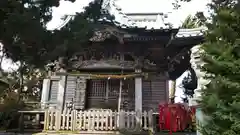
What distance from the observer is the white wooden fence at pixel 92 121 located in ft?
31.4

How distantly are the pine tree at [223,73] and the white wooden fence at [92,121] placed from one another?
6601 millimetres

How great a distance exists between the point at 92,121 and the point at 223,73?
733 centimetres

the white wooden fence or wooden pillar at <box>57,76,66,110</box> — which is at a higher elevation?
wooden pillar at <box>57,76,66,110</box>

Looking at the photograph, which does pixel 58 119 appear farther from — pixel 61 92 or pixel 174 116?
pixel 174 116

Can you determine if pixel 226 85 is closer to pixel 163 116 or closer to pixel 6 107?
pixel 163 116

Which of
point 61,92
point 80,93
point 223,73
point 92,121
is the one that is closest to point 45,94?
point 61,92

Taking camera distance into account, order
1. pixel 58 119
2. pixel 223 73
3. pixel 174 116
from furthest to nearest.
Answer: pixel 58 119 < pixel 174 116 < pixel 223 73

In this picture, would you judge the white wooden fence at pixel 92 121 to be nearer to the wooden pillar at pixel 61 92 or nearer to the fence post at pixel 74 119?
the fence post at pixel 74 119

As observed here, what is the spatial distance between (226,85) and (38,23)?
12.5 ft

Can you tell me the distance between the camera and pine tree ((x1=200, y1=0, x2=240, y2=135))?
2885 mm

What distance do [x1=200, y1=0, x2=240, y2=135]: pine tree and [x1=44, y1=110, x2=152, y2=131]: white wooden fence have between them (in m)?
6.60

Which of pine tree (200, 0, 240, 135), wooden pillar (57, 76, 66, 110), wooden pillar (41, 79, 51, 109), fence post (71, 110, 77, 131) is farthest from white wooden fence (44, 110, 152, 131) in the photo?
pine tree (200, 0, 240, 135)

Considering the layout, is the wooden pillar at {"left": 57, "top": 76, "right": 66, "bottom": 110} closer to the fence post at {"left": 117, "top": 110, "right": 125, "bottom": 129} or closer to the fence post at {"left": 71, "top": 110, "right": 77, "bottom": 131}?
the fence post at {"left": 71, "top": 110, "right": 77, "bottom": 131}

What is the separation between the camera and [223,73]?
3109mm
